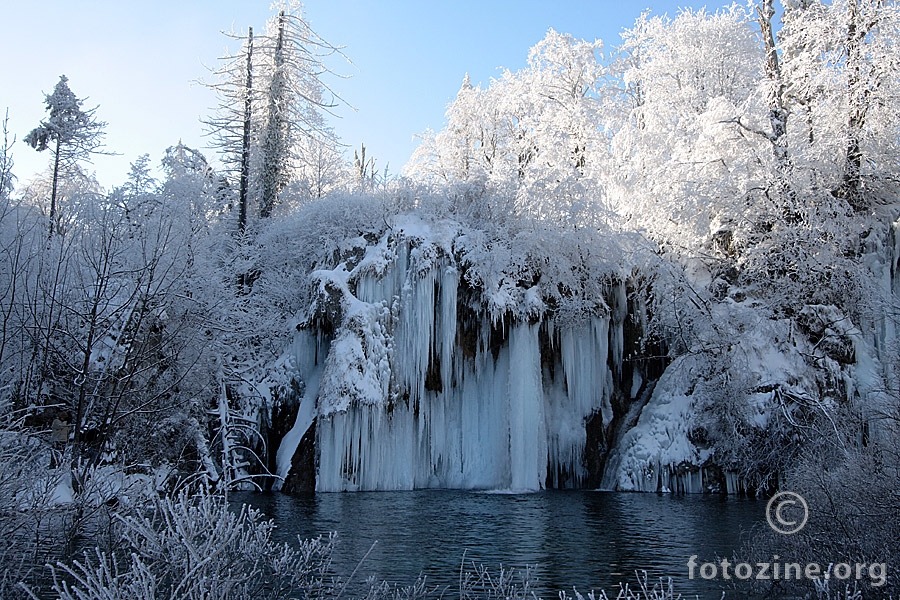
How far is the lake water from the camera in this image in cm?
783

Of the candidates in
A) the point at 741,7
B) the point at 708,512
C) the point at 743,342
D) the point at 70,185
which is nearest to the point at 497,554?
the point at 708,512

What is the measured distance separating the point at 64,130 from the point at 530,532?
26.2 metres

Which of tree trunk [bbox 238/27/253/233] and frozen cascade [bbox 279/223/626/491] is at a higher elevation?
tree trunk [bbox 238/27/253/233]

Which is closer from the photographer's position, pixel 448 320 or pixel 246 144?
pixel 448 320

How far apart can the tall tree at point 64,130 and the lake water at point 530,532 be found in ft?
64.9

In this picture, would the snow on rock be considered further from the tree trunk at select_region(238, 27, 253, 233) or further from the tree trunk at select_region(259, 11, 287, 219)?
the tree trunk at select_region(259, 11, 287, 219)

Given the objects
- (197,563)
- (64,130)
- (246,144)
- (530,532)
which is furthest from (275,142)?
(197,563)

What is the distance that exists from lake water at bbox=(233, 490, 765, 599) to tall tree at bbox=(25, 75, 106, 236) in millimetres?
19775

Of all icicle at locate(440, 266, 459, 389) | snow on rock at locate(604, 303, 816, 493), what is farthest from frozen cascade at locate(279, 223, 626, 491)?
snow on rock at locate(604, 303, 816, 493)

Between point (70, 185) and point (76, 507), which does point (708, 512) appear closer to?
point (76, 507)

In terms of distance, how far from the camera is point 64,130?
27797 millimetres

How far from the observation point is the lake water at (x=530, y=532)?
25.7 feet

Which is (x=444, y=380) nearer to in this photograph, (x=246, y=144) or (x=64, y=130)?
(x=246, y=144)

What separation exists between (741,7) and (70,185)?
31023 mm
